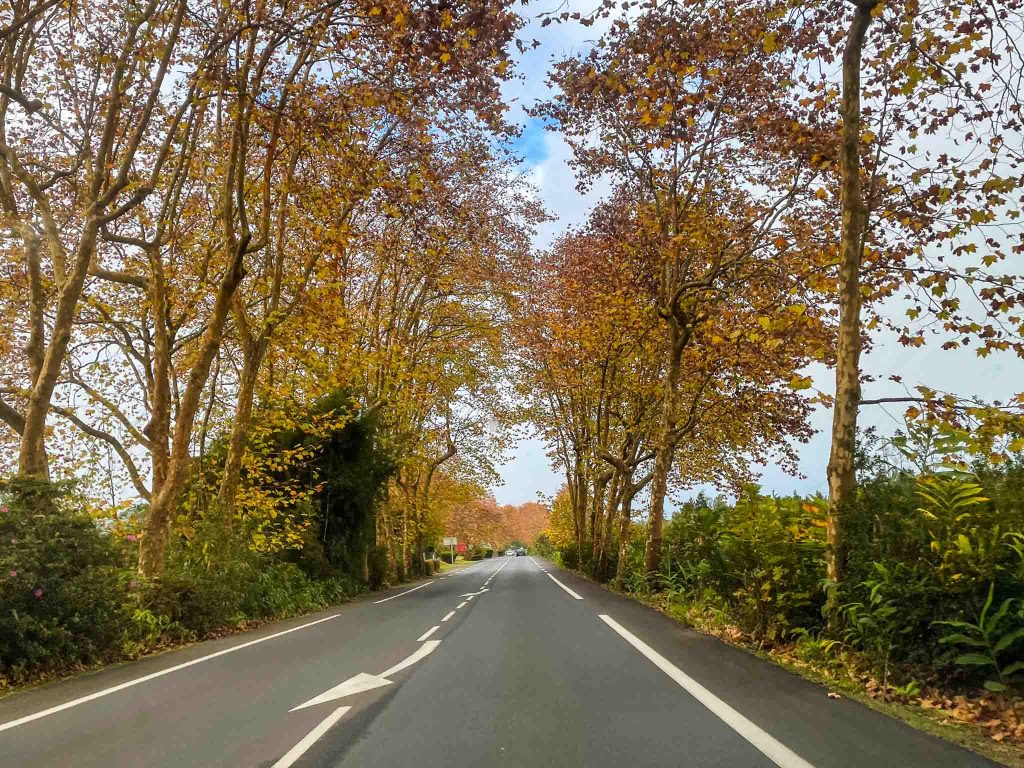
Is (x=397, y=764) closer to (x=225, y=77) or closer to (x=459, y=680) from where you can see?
(x=459, y=680)

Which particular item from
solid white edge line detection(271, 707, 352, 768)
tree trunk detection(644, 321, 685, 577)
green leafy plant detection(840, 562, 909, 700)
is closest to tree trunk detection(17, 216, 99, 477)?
solid white edge line detection(271, 707, 352, 768)

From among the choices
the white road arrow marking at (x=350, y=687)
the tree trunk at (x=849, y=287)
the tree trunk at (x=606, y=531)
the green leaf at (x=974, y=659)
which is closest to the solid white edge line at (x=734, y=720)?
the green leaf at (x=974, y=659)

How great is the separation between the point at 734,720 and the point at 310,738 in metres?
3.04

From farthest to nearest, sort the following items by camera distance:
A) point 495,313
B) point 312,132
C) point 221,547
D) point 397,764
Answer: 1. point 495,313
2. point 221,547
3. point 312,132
4. point 397,764

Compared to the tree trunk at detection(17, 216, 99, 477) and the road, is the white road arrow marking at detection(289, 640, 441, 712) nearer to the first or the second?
the road

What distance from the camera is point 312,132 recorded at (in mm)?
11383

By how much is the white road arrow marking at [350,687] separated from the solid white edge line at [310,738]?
0.46 m

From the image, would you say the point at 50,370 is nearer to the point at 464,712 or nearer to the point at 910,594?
the point at 464,712

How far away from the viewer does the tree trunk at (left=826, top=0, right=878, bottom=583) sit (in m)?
8.10

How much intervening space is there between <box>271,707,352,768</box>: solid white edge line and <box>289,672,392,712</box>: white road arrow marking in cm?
46

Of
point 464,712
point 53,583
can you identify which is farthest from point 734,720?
point 53,583

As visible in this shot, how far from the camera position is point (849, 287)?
828cm

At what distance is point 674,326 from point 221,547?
447 inches

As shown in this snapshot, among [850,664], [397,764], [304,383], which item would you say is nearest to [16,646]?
[397,764]
